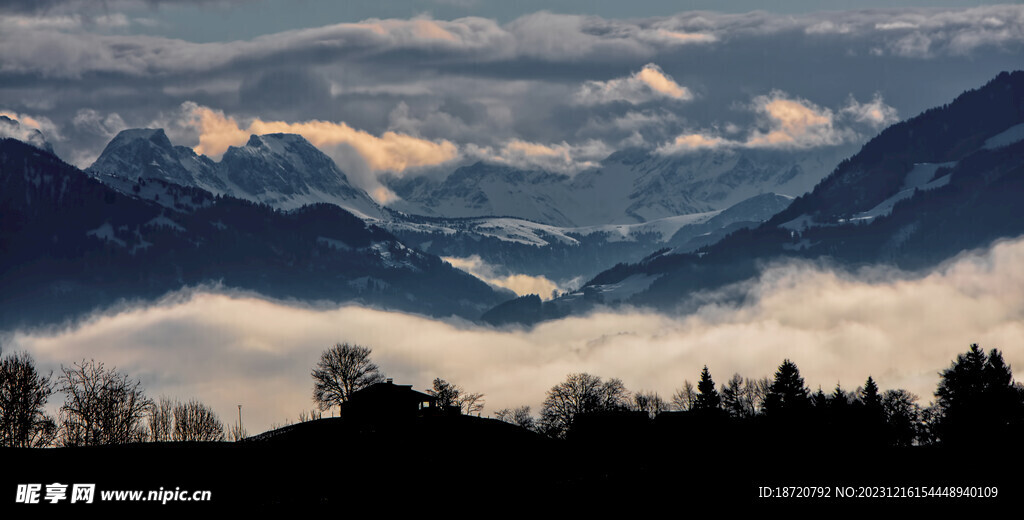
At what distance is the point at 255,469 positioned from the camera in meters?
106

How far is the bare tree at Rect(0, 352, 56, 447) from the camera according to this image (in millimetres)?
152625

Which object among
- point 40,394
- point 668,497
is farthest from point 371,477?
point 40,394

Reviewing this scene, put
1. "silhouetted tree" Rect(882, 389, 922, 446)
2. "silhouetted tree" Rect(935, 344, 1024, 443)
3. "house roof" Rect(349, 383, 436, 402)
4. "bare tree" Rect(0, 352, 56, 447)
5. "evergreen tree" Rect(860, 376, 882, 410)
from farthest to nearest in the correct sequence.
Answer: "silhouetted tree" Rect(882, 389, 922, 446)
"evergreen tree" Rect(860, 376, 882, 410)
"house roof" Rect(349, 383, 436, 402)
"bare tree" Rect(0, 352, 56, 447)
"silhouetted tree" Rect(935, 344, 1024, 443)

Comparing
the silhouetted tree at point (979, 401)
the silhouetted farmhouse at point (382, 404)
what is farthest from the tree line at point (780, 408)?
the silhouetted farmhouse at point (382, 404)

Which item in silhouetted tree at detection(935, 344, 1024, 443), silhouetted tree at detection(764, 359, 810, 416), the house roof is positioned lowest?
silhouetted tree at detection(935, 344, 1024, 443)

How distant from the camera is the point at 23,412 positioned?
155 m

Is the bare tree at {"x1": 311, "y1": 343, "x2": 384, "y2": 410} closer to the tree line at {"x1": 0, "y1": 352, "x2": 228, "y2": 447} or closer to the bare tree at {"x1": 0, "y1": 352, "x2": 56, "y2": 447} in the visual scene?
the tree line at {"x1": 0, "y1": 352, "x2": 228, "y2": 447}

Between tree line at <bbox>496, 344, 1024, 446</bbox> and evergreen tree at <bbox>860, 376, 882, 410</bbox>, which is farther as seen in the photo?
evergreen tree at <bbox>860, 376, 882, 410</bbox>

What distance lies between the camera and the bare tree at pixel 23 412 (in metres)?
153

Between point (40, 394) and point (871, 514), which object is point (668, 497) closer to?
point (871, 514)

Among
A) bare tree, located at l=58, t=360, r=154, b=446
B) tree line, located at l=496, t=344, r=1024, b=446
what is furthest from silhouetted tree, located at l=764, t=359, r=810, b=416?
bare tree, located at l=58, t=360, r=154, b=446

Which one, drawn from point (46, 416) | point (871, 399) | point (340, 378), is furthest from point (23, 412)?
point (871, 399)

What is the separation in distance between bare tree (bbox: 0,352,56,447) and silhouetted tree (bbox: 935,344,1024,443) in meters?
94.7

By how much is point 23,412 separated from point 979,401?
102m
